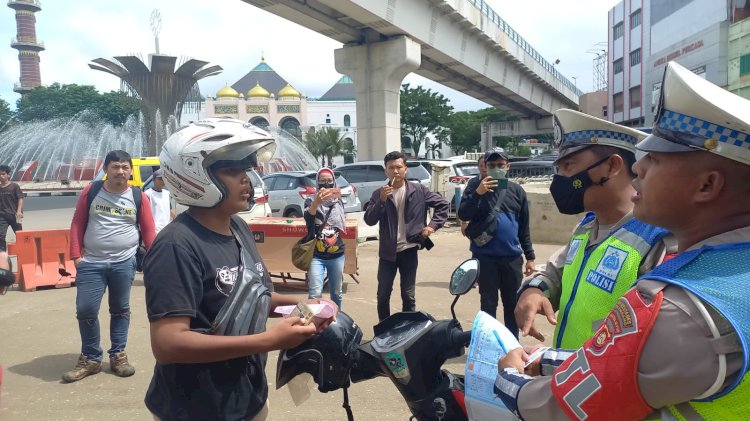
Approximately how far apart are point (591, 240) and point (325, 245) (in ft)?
12.7

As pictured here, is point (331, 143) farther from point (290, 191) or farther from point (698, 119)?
point (698, 119)

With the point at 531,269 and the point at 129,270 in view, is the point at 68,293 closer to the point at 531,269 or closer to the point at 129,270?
the point at 129,270

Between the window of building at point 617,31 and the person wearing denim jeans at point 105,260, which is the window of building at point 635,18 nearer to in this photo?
the window of building at point 617,31

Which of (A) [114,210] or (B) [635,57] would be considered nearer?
(A) [114,210]

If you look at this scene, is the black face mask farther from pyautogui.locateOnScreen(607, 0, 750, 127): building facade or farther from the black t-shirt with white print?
pyautogui.locateOnScreen(607, 0, 750, 127): building facade

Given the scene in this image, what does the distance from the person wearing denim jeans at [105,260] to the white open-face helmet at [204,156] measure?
3020 mm

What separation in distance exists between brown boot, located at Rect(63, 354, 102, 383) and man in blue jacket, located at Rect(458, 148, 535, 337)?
11.7 ft

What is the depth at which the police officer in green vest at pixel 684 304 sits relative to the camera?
100cm

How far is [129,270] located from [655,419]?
15.1 ft

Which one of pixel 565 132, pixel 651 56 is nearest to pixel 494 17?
pixel 651 56

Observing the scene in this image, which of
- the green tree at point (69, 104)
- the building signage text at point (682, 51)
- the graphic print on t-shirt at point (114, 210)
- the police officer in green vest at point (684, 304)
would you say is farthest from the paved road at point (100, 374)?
the green tree at point (69, 104)

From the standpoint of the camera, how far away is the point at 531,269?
5168 mm

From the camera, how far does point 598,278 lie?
1942 mm

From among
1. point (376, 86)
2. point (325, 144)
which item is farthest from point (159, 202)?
point (325, 144)
